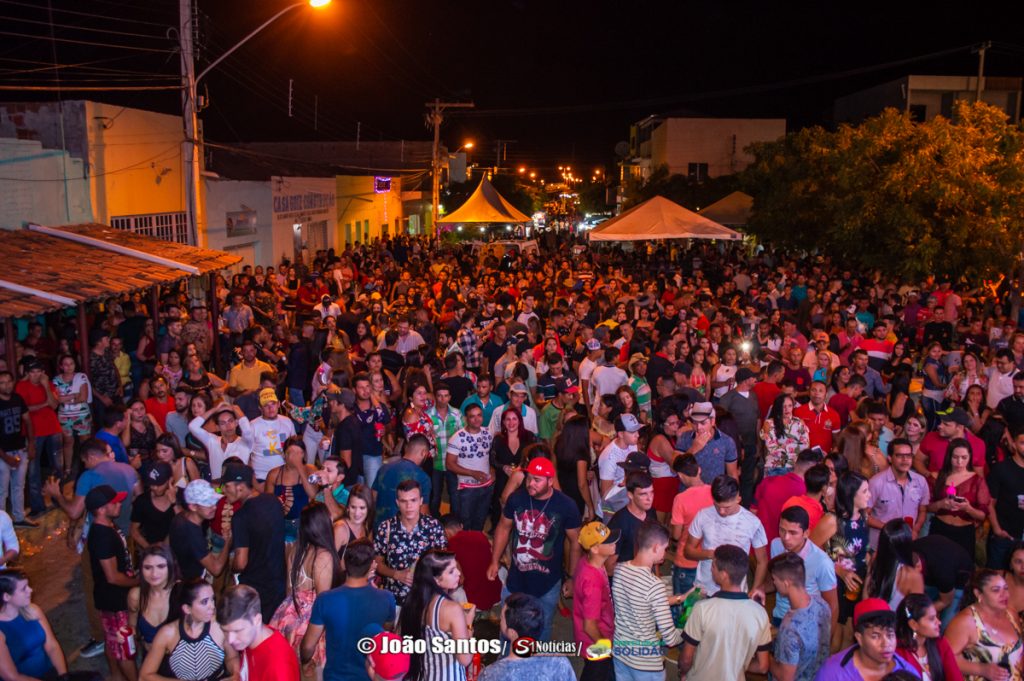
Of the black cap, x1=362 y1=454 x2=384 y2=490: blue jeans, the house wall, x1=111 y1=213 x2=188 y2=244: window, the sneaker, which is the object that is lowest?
the sneaker

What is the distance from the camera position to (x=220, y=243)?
22266 mm

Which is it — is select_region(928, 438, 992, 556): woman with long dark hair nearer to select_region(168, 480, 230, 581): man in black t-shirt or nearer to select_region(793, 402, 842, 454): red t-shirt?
select_region(793, 402, 842, 454): red t-shirt

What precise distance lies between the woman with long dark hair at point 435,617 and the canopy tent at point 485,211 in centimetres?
2233

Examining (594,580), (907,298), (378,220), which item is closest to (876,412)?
(594,580)

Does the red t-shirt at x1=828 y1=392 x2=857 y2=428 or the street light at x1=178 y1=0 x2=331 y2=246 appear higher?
the street light at x1=178 y1=0 x2=331 y2=246

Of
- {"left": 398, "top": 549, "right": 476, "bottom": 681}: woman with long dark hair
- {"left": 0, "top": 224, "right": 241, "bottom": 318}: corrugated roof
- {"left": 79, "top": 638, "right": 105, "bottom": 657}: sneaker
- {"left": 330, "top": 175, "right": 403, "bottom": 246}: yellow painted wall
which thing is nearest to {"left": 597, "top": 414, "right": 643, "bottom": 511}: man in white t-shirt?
{"left": 398, "top": 549, "right": 476, "bottom": 681}: woman with long dark hair

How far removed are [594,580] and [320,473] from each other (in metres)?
2.22

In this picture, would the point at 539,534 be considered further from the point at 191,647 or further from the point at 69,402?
the point at 69,402

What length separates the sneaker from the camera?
6.41 m

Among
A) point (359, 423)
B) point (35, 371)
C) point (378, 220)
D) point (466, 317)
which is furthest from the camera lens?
point (378, 220)

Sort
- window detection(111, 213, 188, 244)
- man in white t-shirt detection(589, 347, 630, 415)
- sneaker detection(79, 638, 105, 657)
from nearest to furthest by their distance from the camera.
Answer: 1. sneaker detection(79, 638, 105, 657)
2. man in white t-shirt detection(589, 347, 630, 415)
3. window detection(111, 213, 188, 244)

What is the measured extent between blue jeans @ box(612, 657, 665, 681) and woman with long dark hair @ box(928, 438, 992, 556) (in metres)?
2.92

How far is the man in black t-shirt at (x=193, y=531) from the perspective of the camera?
5.72 metres

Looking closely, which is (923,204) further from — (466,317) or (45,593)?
(45,593)
